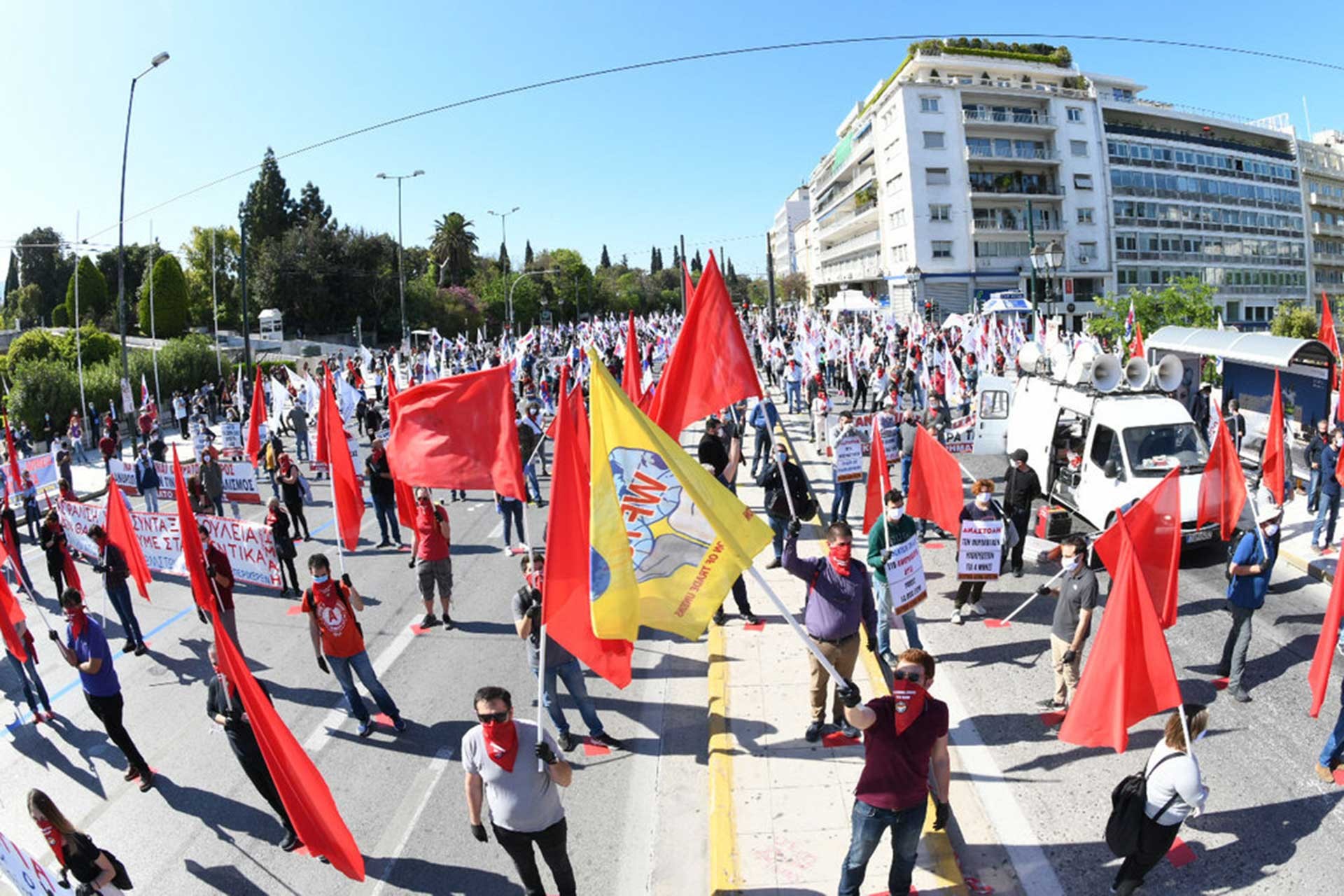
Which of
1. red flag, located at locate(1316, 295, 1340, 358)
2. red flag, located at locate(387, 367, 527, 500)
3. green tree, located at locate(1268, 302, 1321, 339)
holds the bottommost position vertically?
red flag, located at locate(387, 367, 527, 500)

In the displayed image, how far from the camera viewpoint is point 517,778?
4.74 meters

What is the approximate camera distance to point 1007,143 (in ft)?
199

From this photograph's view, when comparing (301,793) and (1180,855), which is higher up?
(301,793)

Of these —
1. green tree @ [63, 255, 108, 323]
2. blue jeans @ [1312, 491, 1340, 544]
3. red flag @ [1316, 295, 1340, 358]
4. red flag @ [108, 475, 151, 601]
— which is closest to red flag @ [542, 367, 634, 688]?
red flag @ [108, 475, 151, 601]

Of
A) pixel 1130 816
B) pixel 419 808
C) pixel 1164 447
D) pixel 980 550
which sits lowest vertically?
pixel 419 808

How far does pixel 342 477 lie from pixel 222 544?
3.32 m

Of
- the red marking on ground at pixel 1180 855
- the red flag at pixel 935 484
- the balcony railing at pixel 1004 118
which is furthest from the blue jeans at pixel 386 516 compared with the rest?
the balcony railing at pixel 1004 118

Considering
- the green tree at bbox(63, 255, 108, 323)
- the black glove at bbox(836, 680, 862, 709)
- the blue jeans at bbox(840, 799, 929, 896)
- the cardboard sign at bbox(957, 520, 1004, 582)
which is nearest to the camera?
the black glove at bbox(836, 680, 862, 709)

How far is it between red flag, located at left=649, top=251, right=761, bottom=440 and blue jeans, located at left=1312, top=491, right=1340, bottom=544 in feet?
28.8

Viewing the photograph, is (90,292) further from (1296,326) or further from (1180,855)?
(1180,855)

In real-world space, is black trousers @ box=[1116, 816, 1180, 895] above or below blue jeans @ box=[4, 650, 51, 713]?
below

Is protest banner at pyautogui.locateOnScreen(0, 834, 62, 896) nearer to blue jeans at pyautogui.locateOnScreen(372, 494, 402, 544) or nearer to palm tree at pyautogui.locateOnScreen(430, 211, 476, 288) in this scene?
blue jeans at pyautogui.locateOnScreen(372, 494, 402, 544)

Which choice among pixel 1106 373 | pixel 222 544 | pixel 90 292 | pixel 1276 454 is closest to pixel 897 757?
pixel 1106 373

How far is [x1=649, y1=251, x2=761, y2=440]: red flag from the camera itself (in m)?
7.50
